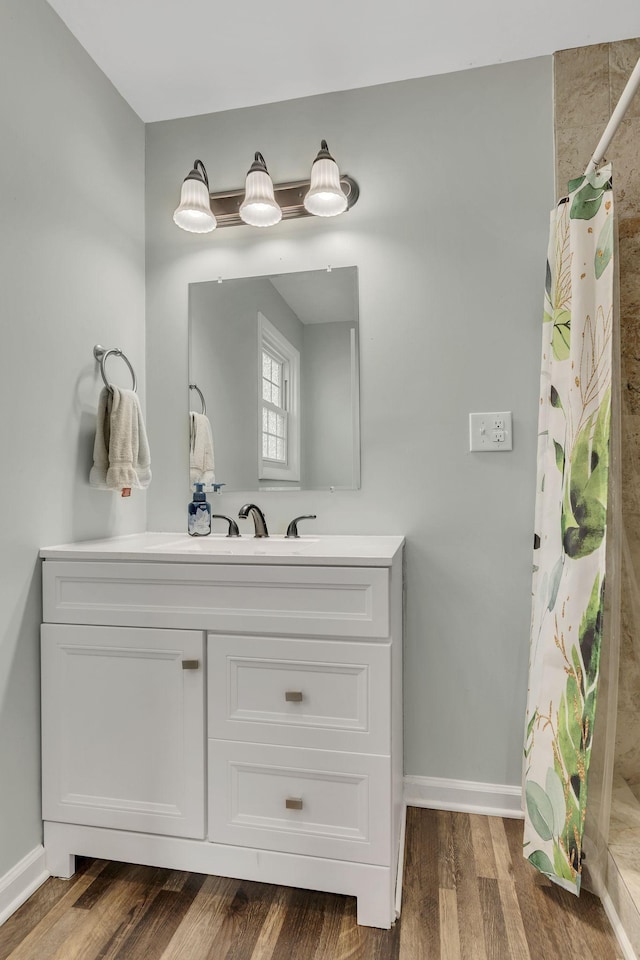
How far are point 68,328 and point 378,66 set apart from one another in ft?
4.21

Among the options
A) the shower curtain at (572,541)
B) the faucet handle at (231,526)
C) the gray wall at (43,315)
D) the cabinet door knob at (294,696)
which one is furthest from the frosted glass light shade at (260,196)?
the cabinet door knob at (294,696)

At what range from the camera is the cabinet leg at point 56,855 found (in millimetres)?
1459

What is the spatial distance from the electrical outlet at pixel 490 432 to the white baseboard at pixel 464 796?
1.05 meters

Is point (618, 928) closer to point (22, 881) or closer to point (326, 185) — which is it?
point (22, 881)

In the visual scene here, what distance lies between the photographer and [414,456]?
1827 mm

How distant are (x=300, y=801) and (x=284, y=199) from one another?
1.78 meters

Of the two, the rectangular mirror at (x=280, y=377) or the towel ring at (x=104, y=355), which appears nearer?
the towel ring at (x=104, y=355)

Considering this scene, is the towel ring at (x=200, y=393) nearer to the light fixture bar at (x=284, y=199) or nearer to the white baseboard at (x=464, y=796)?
the light fixture bar at (x=284, y=199)

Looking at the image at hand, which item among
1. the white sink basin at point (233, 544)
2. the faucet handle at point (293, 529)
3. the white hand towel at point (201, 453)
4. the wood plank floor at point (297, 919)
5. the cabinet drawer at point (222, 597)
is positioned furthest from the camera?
the white hand towel at point (201, 453)

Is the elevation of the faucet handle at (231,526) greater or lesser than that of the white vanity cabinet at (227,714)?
greater

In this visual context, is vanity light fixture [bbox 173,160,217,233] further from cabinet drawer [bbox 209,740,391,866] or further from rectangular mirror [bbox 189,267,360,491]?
cabinet drawer [bbox 209,740,391,866]

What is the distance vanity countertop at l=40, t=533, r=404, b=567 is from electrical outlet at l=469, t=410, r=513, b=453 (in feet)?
1.28

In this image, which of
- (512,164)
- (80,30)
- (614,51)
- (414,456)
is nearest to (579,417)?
(414,456)

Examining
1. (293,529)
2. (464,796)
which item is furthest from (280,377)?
(464,796)
